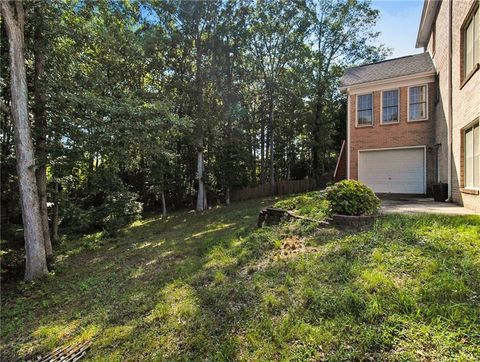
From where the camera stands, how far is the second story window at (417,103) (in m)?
11.0

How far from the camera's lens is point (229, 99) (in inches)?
693

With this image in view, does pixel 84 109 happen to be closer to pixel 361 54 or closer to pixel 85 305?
pixel 85 305

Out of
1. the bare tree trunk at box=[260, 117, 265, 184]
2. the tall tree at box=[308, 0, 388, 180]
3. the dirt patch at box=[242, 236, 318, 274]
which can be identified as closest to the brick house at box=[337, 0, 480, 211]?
the dirt patch at box=[242, 236, 318, 274]

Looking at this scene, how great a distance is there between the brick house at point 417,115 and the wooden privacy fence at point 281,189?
5431mm

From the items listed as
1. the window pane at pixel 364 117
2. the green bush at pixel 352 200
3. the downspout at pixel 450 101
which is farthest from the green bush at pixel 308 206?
the window pane at pixel 364 117

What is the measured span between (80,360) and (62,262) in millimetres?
6252

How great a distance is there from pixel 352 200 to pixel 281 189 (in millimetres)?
12959

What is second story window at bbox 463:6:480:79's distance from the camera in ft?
20.1

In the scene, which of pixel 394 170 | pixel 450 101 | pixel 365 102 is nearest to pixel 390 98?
pixel 365 102

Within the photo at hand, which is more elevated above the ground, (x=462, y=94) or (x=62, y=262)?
(x=462, y=94)

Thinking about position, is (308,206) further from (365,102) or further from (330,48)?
(330,48)

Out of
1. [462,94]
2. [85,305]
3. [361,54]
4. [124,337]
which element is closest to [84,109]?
[85,305]

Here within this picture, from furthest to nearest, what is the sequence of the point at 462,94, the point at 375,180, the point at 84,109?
1. the point at 375,180
2. the point at 84,109
3. the point at 462,94

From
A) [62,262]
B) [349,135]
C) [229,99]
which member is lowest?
[62,262]
